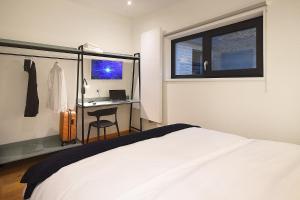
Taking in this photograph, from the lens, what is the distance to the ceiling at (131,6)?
3164mm

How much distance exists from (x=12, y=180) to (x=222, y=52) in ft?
10.3

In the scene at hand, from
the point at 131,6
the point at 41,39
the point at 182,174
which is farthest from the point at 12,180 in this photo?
the point at 131,6

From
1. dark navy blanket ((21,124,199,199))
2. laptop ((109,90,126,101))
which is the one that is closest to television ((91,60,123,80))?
laptop ((109,90,126,101))

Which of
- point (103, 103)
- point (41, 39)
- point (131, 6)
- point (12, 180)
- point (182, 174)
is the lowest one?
point (12, 180)

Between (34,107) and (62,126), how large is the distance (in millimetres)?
477

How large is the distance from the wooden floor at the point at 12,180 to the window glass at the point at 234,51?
2836 mm

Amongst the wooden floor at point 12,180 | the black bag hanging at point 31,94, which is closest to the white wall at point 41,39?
the black bag hanging at point 31,94

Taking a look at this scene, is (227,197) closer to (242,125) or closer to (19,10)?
(242,125)

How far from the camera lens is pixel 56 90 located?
2795mm

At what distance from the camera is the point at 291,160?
3.80ft

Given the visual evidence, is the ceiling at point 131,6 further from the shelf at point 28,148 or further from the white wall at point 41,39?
the shelf at point 28,148

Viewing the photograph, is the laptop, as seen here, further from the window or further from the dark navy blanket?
the dark navy blanket

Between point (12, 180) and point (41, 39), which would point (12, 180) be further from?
point (41, 39)

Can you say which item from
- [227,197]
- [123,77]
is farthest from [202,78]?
[227,197]
